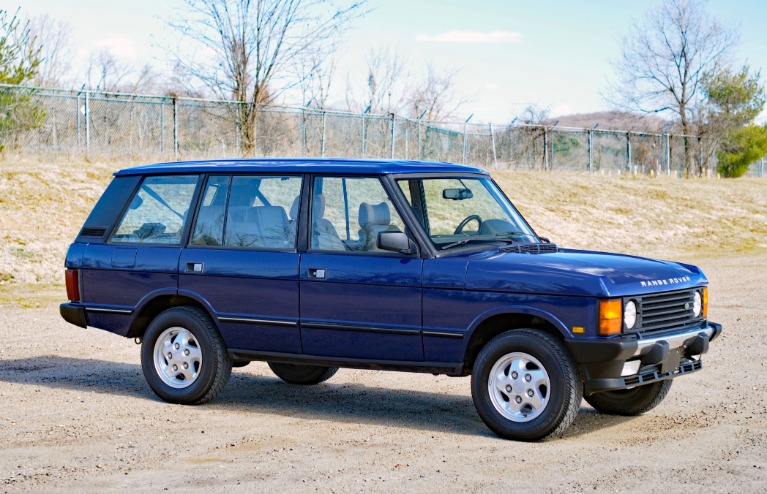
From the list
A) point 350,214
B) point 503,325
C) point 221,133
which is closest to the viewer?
point 503,325

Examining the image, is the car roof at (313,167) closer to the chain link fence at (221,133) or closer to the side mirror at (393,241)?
the side mirror at (393,241)

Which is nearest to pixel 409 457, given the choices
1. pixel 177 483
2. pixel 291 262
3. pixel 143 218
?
pixel 177 483

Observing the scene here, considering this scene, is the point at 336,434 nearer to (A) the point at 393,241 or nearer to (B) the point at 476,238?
(A) the point at 393,241

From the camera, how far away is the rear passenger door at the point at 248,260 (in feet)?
28.4

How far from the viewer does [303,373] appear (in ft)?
33.3

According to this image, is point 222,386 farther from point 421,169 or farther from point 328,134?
point 328,134

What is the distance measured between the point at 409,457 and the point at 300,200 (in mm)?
2422

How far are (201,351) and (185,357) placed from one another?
0.68 ft

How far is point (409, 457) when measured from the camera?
720 cm

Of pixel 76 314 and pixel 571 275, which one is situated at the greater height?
pixel 571 275

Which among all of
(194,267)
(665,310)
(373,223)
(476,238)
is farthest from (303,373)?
(665,310)

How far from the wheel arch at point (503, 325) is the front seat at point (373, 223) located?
0.99 metres

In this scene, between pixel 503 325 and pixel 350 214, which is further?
pixel 350 214

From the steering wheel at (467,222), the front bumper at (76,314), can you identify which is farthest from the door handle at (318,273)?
the front bumper at (76,314)
